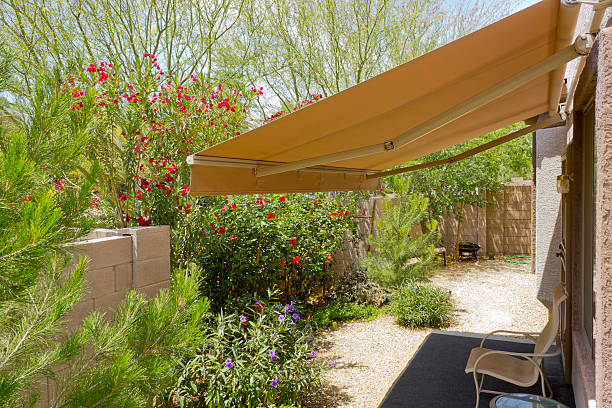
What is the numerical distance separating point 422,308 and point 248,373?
4.06 m

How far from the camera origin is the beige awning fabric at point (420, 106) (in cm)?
216

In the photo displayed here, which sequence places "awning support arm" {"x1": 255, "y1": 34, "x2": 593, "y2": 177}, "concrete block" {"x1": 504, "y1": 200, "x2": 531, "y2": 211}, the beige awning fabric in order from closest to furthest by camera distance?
the beige awning fabric < "awning support arm" {"x1": 255, "y1": 34, "x2": 593, "y2": 177} < "concrete block" {"x1": 504, "y1": 200, "x2": 531, "y2": 211}

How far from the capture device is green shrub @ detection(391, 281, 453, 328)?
7.50 meters

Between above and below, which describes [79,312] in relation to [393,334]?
above

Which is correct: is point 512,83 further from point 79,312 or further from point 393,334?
point 393,334

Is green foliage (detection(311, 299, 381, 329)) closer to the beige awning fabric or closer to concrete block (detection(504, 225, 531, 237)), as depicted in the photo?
the beige awning fabric

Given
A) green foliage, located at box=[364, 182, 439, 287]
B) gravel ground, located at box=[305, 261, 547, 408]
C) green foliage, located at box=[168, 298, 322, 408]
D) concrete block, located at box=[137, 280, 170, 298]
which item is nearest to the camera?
green foliage, located at box=[168, 298, 322, 408]

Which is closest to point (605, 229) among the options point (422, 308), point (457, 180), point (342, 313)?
point (422, 308)

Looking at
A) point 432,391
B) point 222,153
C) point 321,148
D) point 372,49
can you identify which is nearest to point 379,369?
point 432,391

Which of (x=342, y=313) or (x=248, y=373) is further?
(x=342, y=313)

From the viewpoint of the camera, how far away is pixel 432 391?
4.79 meters

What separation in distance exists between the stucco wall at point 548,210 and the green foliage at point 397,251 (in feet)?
9.56

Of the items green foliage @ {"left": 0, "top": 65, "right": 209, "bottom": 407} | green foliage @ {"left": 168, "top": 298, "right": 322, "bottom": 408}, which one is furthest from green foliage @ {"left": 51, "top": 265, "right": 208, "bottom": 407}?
green foliage @ {"left": 168, "top": 298, "right": 322, "bottom": 408}

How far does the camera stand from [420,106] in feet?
9.60
